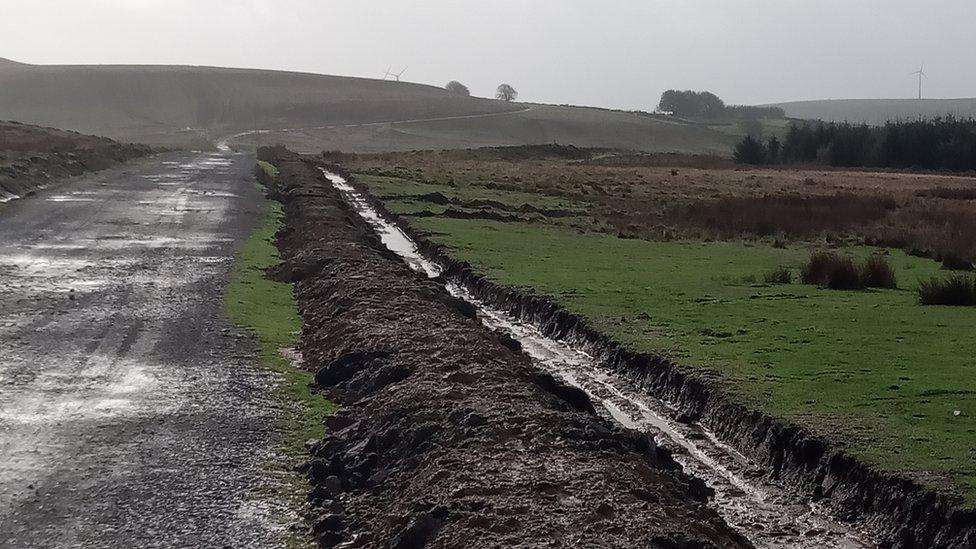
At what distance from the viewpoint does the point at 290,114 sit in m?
163

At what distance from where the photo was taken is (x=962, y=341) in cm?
1513

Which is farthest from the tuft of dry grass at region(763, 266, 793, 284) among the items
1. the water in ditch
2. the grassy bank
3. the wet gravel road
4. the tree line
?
the tree line

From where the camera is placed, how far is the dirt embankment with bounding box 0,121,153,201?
→ 135ft

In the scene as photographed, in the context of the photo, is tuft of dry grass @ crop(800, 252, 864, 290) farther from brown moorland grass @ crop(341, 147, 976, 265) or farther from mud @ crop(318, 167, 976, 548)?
mud @ crop(318, 167, 976, 548)

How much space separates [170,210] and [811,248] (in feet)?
61.5

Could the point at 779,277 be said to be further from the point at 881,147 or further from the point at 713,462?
the point at 881,147

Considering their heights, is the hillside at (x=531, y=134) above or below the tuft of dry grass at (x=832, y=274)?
above

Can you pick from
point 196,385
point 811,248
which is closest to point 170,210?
point 811,248

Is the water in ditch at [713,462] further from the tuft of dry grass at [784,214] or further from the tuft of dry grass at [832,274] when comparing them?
the tuft of dry grass at [784,214]

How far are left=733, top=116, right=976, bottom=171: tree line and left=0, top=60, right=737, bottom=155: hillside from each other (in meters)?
39.0

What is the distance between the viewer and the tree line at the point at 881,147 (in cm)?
9231

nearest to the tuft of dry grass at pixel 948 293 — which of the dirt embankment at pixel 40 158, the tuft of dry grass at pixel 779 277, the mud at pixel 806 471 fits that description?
the tuft of dry grass at pixel 779 277

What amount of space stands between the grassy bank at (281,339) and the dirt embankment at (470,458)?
202mm

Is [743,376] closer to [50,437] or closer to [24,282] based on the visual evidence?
[50,437]
